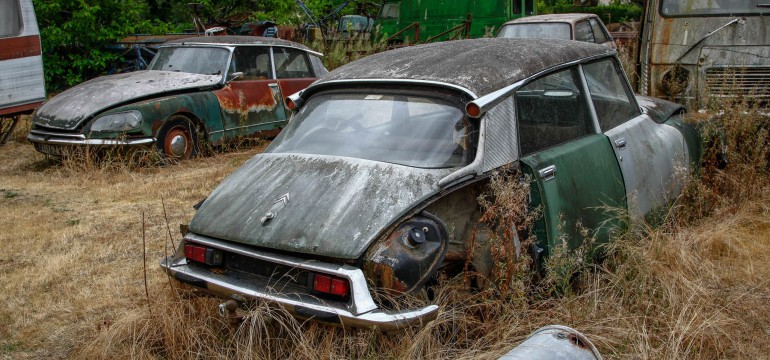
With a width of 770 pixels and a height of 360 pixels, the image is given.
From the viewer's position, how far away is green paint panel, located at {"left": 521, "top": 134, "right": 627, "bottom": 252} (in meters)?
3.88

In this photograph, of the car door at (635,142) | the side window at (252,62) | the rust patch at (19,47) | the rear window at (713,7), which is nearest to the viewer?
the car door at (635,142)

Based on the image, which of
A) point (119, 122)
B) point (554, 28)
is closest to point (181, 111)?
point (119, 122)

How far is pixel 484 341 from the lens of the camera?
3.66 meters

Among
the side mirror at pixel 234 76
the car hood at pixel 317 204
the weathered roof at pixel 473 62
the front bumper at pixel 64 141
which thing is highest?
the weathered roof at pixel 473 62

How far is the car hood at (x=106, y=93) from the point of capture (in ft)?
27.2

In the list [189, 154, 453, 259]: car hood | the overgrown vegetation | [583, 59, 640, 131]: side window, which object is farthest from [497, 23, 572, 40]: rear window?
[189, 154, 453, 259]: car hood

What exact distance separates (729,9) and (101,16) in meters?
10.7

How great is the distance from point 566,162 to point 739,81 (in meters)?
3.66

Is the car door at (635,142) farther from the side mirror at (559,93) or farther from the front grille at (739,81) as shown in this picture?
the front grille at (739,81)

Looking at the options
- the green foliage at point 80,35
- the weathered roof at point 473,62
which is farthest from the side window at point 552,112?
the green foliage at point 80,35

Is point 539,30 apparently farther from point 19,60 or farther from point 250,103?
point 19,60

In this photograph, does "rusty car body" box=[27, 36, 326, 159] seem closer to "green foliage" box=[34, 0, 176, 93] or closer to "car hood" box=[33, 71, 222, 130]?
"car hood" box=[33, 71, 222, 130]

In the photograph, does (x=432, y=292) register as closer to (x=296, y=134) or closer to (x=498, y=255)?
(x=498, y=255)

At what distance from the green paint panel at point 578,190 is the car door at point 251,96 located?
5807 mm
